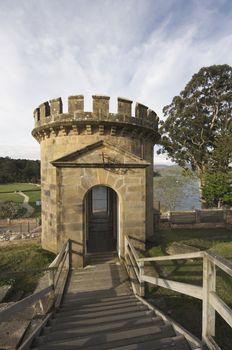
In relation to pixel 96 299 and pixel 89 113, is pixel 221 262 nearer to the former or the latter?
pixel 96 299

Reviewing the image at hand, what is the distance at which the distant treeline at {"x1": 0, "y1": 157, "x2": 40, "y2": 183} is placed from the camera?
57219 millimetres

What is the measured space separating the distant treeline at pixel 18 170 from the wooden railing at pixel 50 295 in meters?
57.6

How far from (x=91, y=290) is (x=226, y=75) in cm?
2047

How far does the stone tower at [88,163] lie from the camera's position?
7.08 meters

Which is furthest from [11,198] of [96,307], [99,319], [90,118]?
[99,319]

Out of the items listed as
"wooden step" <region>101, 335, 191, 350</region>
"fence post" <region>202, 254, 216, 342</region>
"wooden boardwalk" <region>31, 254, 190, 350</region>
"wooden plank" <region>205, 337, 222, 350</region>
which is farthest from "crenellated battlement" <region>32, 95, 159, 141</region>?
"wooden plank" <region>205, 337, 222, 350</region>

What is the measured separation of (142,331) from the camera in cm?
319

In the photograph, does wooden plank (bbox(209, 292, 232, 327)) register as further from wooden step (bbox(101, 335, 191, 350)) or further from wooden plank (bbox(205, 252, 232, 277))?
wooden step (bbox(101, 335, 191, 350))

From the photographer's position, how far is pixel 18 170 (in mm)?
59969

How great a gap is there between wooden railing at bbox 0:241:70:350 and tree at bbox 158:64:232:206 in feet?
53.0

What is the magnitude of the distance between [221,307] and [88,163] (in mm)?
5581

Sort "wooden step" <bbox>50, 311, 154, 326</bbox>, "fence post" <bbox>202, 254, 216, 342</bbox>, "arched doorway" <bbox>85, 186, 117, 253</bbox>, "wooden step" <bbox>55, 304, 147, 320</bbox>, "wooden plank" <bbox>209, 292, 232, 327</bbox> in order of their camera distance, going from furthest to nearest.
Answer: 1. "arched doorway" <bbox>85, 186, 117, 253</bbox>
2. "wooden step" <bbox>55, 304, 147, 320</bbox>
3. "wooden step" <bbox>50, 311, 154, 326</bbox>
4. "fence post" <bbox>202, 254, 216, 342</bbox>
5. "wooden plank" <bbox>209, 292, 232, 327</bbox>

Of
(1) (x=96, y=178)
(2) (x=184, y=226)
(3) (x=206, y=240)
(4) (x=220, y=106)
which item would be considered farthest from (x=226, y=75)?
(1) (x=96, y=178)

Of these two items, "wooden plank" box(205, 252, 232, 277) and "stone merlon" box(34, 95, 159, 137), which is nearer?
"wooden plank" box(205, 252, 232, 277)
